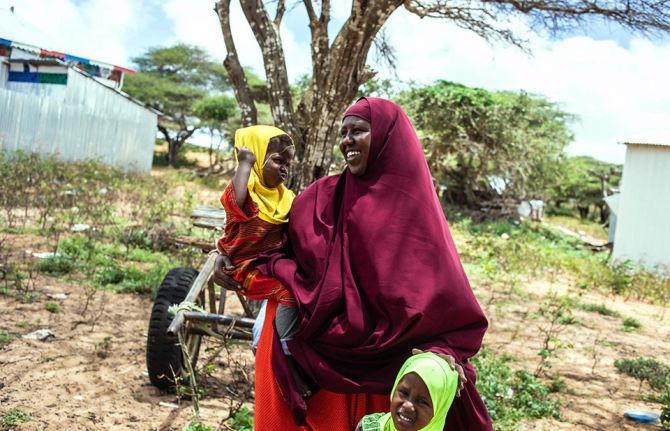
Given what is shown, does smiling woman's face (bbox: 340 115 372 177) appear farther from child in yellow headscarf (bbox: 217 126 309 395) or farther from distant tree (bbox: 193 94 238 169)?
distant tree (bbox: 193 94 238 169)

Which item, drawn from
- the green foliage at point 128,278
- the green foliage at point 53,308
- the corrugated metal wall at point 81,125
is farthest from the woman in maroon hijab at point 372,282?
the corrugated metal wall at point 81,125

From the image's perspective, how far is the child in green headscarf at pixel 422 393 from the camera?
5.76ft

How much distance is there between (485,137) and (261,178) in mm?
16423

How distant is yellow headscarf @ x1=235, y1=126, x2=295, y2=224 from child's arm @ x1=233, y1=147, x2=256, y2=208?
1.2 inches

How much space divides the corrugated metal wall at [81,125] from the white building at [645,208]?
12.8m

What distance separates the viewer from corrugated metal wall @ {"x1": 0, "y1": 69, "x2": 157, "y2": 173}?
51.4ft

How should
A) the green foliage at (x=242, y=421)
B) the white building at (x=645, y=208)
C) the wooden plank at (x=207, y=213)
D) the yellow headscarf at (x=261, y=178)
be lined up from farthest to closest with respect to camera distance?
1. the white building at (x=645, y=208)
2. the wooden plank at (x=207, y=213)
3. the green foliage at (x=242, y=421)
4. the yellow headscarf at (x=261, y=178)

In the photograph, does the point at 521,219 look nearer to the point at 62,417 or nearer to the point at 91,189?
the point at 91,189

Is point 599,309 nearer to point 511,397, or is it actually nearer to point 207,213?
point 511,397

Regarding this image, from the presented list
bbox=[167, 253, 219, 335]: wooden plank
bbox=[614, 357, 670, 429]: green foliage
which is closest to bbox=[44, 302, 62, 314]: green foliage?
bbox=[167, 253, 219, 335]: wooden plank

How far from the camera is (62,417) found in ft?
11.8

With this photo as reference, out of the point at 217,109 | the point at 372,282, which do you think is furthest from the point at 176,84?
the point at 372,282

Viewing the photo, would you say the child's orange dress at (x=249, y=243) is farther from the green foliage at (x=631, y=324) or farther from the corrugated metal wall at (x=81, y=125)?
the corrugated metal wall at (x=81, y=125)

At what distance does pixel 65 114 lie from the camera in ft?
56.5
